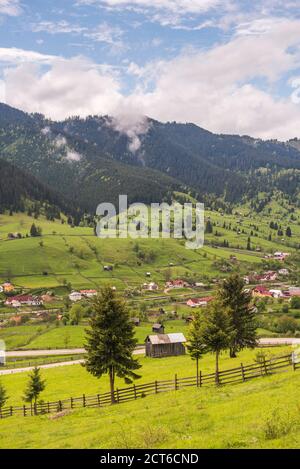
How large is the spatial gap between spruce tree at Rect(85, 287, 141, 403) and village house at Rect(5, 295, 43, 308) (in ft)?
460

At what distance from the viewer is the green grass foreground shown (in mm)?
20047

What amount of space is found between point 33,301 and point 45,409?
13743 centimetres

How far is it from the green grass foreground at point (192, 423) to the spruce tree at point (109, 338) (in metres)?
5.35

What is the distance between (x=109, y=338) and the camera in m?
45.2

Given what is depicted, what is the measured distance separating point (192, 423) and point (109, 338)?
828 inches

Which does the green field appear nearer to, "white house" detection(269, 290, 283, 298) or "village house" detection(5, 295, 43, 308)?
"village house" detection(5, 295, 43, 308)

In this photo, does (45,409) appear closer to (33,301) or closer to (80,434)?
(80,434)

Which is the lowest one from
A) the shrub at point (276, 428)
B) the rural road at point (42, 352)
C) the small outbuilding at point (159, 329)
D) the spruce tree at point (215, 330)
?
the rural road at point (42, 352)

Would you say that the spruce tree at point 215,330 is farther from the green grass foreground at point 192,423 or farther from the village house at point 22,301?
the village house at point 22,301

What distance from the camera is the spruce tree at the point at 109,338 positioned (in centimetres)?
4512

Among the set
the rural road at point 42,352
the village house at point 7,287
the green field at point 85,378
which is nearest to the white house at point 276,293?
the rural road at point 42,352
